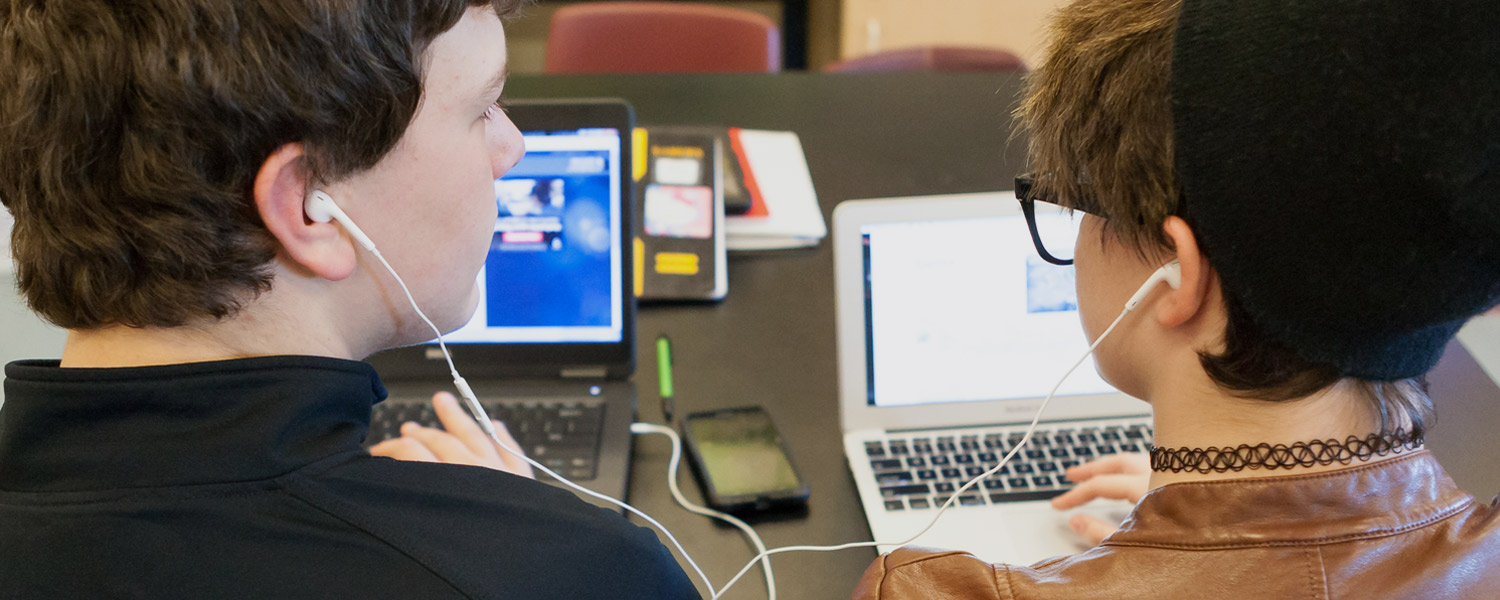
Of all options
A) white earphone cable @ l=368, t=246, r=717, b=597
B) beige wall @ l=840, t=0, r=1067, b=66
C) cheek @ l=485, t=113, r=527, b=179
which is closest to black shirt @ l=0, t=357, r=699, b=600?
white earphone cable @ l=368, t=246, r=717, b=597

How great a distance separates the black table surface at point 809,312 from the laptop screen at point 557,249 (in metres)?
0.12

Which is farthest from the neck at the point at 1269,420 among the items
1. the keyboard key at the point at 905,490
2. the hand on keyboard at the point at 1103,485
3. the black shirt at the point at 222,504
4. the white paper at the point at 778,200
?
the white paper at the point at 778,200

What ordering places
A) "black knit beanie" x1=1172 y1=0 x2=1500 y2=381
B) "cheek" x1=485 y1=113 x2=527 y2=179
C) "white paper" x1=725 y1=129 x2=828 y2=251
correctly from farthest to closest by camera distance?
"white paper" x1=725 y1=129 x2=828 y2=251 < "cheek" x1=485 y1=113 x2=527 y2=179 < "black knit beanie" x1=1172 y1=0 x2=1500 y2=381

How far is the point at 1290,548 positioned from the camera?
0.71 m

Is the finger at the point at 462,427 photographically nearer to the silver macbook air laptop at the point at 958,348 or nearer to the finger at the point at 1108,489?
the silver macbook air laptop at the point at 958,348

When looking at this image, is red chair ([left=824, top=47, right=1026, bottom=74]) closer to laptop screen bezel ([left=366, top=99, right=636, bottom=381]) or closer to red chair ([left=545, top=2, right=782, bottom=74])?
red chair ([left=545, top=2, right=782, bottom=74])

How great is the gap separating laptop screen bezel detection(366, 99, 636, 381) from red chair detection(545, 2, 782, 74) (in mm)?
1162

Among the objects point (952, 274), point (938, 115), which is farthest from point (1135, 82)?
point (938, 115)

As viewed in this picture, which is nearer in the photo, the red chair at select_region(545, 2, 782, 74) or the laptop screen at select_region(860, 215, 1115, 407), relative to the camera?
the laptop screen at select_region(860, 215, 1115, 407)

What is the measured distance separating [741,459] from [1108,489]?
1.17 ft

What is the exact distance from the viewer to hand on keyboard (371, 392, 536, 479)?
998mm

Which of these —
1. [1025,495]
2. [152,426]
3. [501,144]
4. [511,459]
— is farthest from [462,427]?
[1025,495]

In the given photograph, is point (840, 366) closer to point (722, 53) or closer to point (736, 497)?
point (736, 497)

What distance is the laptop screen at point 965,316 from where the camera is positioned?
1160mm
